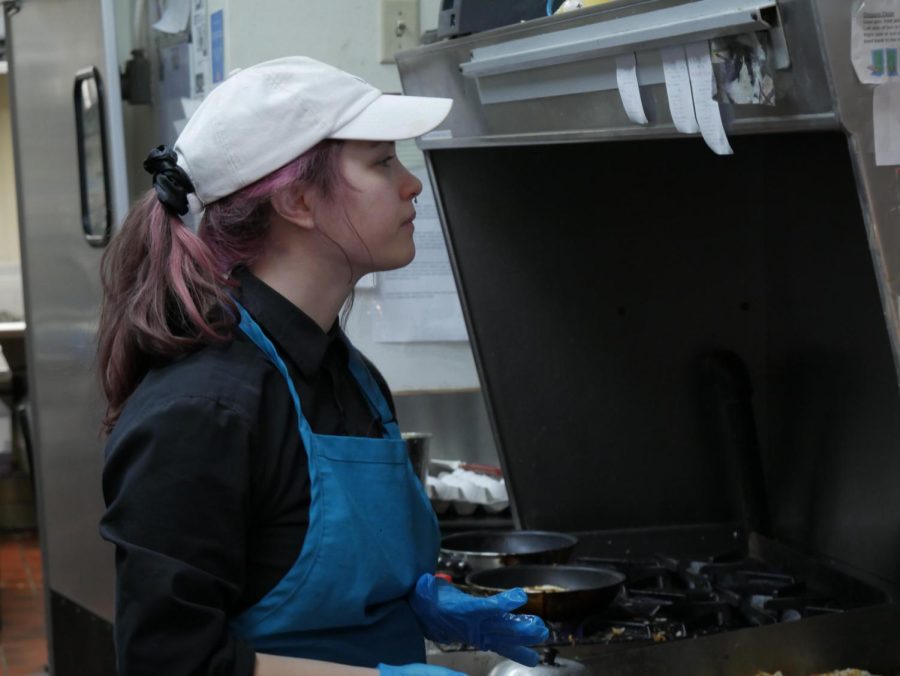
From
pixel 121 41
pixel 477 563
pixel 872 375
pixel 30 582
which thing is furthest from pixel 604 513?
pixel 30 582

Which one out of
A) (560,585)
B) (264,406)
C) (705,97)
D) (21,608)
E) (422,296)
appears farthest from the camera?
(21,608)

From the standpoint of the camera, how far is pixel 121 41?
165 inches

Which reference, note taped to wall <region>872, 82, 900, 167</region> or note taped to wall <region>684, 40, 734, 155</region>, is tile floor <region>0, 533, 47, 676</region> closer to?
note taped to wall <region>684, 40, 734, 155</region>

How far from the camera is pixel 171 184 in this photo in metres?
1.62

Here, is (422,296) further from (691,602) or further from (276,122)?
(276,122)

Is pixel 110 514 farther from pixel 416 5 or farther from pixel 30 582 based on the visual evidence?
pixel 30 582

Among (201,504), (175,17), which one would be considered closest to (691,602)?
(201,504)

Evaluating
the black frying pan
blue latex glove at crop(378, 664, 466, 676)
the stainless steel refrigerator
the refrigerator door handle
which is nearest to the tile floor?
the stainless steel refrigerator

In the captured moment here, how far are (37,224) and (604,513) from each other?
2.47 meters

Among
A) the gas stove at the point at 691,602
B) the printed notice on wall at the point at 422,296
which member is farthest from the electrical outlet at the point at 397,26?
the gas stove at the point at 691,602

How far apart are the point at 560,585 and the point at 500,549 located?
0.24 metres

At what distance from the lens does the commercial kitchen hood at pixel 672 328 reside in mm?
2488

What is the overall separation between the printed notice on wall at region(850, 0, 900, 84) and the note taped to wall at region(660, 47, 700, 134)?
289 millimetres

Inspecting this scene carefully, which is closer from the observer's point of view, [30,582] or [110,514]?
[110,514]
